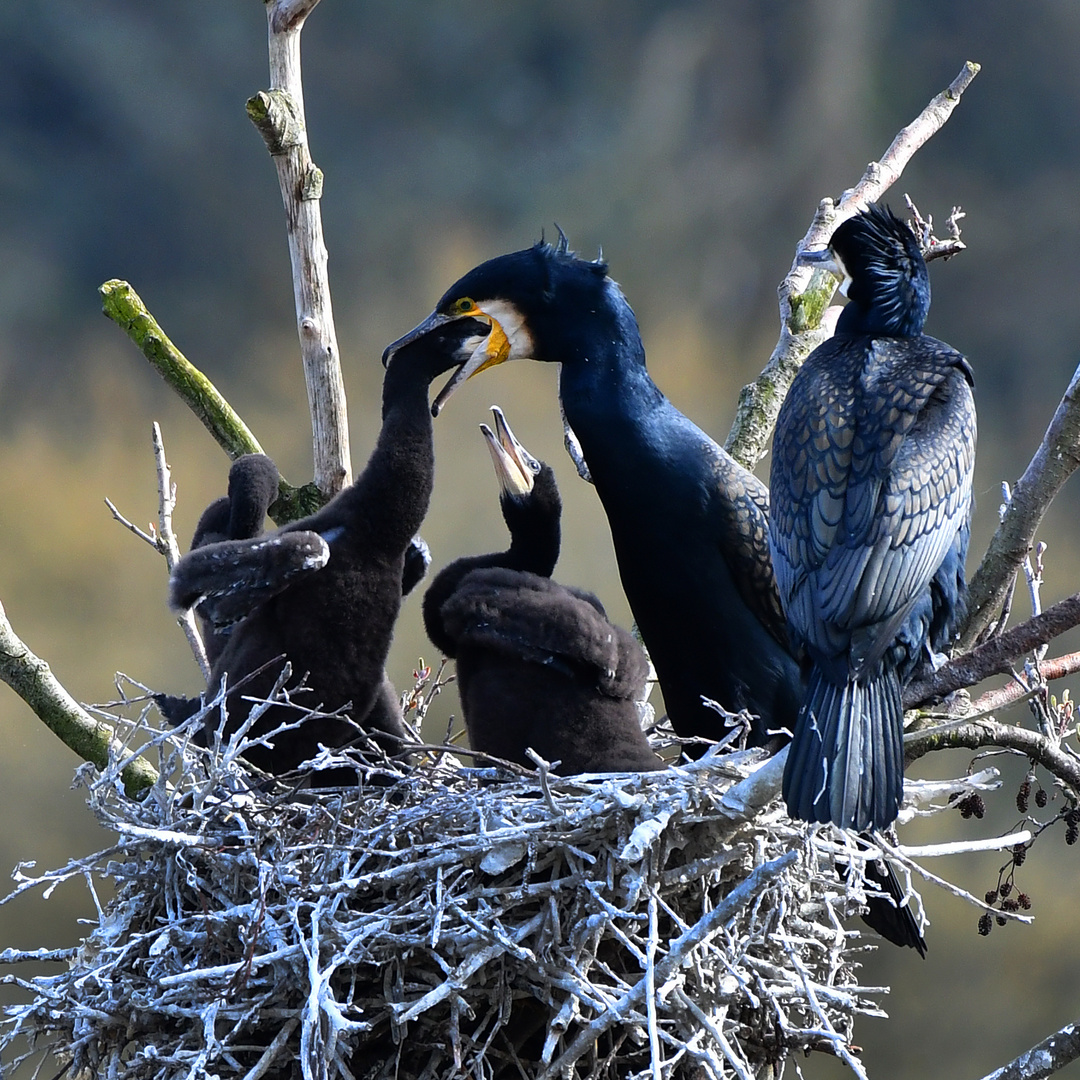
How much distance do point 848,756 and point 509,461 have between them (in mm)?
1148

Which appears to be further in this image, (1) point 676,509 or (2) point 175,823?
(1) point 676,509

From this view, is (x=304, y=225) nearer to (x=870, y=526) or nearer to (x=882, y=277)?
(x=882, y=277)

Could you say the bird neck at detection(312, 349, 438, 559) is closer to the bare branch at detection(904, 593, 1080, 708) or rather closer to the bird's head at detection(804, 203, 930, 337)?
the bird's head at detection(804, 203, 930, 337)

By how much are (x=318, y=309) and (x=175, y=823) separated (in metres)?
1.16

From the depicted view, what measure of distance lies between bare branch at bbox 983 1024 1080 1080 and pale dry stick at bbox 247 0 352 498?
168 centimetres

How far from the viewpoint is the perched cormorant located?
264cm

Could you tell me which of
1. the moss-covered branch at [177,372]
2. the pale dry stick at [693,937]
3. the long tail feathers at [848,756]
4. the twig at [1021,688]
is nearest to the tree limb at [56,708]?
the moss-covered branch at [177,372]

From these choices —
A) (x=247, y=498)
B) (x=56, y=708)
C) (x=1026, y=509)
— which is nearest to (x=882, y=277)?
(x=1026, y=509)

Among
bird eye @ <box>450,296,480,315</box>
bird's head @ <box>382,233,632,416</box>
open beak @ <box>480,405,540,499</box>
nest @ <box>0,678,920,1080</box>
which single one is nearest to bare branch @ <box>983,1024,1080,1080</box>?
nest @ <box>0,678,920,1080</box>

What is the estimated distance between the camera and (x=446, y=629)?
2.60 m

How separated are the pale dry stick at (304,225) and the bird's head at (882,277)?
101cm

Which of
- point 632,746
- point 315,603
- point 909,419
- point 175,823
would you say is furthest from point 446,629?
point 909,419

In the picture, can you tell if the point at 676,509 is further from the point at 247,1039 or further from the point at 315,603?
the point at 247,1039

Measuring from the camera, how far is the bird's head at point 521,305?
9.05 ft
